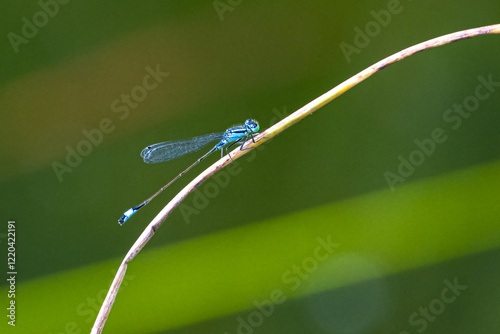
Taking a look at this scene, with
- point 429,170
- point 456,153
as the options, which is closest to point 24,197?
point 429,170

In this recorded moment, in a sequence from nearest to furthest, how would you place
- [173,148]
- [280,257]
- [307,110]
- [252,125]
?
[307,110] < [252,125] < [173,148] < [280,257]

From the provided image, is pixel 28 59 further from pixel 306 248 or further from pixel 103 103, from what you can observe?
pixel 306 248

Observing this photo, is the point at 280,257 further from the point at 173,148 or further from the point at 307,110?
the point at 307,110

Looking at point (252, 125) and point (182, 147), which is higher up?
point (182, 147)

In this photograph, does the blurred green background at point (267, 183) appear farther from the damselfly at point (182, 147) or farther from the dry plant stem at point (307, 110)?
the dry plant stem at point (307, 110)

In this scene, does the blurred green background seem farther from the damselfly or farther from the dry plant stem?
the dry plant stem

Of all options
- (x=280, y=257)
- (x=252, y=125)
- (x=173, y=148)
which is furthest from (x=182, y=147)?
(x=280, y=257)

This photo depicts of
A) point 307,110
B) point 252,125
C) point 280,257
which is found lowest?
point 280,257
